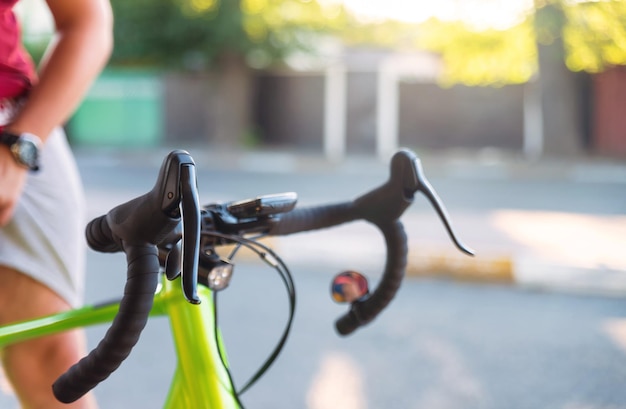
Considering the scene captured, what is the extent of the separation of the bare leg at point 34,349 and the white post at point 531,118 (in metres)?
20.0

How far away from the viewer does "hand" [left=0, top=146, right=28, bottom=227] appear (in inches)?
54.5

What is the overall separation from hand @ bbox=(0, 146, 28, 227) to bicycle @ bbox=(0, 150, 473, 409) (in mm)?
188

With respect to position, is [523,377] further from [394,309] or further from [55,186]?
[55,186]

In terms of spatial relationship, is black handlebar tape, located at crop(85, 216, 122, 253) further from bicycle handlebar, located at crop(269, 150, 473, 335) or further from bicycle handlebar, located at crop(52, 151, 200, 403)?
bicycle handlebar, located at crop(269, 150, 473, 335)

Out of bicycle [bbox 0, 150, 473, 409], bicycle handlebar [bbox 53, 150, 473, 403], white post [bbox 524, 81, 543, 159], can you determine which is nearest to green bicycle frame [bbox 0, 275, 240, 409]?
bicycle [bbox 0, 150, 473, 409]

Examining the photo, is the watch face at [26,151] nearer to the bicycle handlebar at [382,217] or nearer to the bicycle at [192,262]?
the bicycle at [192,262]

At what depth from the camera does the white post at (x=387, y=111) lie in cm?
2231

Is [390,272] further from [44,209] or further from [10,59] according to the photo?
[10,59]

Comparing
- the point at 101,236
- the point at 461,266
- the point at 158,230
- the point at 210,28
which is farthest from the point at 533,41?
the point at 158,230

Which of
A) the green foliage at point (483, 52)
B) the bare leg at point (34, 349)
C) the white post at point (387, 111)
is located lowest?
the white post at point (387, 111)

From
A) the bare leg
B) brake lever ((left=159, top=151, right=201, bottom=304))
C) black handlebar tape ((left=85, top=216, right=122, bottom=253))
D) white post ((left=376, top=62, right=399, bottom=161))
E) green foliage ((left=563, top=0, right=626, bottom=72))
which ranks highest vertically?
brake lever ((left=159, top=151, right=201, bottom=304))

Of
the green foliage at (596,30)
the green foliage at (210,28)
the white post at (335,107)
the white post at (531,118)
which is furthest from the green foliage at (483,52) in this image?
the green foliage at (210,28)

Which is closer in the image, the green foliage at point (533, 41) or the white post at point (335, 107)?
the green foliage at point (533, 41)

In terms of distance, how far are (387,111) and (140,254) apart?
21.6m
